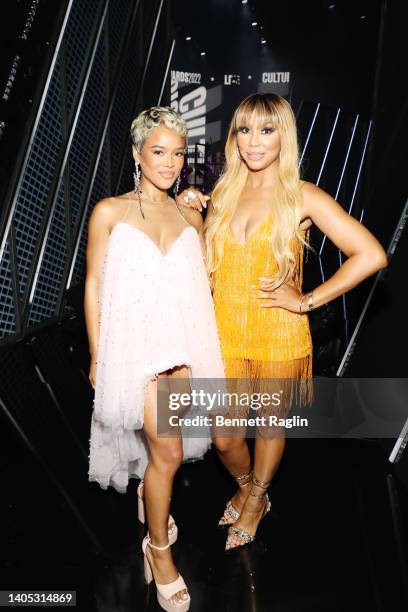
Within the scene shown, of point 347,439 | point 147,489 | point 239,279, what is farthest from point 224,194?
point 347,439

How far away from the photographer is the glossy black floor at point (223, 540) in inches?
72.9

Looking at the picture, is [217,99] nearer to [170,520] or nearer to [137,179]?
[137,179]

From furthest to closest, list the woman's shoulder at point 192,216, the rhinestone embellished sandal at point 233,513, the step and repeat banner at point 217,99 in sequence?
the step and repeat banner at point 217,99 → the rhinestone embellished sandal at point 233,513 → the woman's shoulder at point 192,216

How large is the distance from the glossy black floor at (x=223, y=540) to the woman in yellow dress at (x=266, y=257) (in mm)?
A: 176

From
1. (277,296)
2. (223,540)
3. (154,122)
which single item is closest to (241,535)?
(223,540)

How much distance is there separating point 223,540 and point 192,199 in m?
1.41

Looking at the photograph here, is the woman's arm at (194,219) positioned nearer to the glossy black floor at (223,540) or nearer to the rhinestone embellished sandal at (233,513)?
the rhinestone embellished sandal at (233,513)

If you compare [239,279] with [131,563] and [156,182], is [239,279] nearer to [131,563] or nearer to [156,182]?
[156,182]

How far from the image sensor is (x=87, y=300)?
5.93 feet

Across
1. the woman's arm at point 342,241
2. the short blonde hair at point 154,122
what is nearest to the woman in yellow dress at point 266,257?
the woman's arm at point 342,241

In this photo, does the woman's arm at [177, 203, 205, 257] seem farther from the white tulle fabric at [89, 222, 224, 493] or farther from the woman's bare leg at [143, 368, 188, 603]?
the woman's bare leg at [143, 368, 188, 603]

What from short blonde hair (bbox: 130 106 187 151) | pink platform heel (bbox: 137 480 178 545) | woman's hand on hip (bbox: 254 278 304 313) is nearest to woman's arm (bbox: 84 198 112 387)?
short blonde hair (bbox: 130 106 187 151)

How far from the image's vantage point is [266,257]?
188 cm

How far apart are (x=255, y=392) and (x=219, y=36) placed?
332 inches
